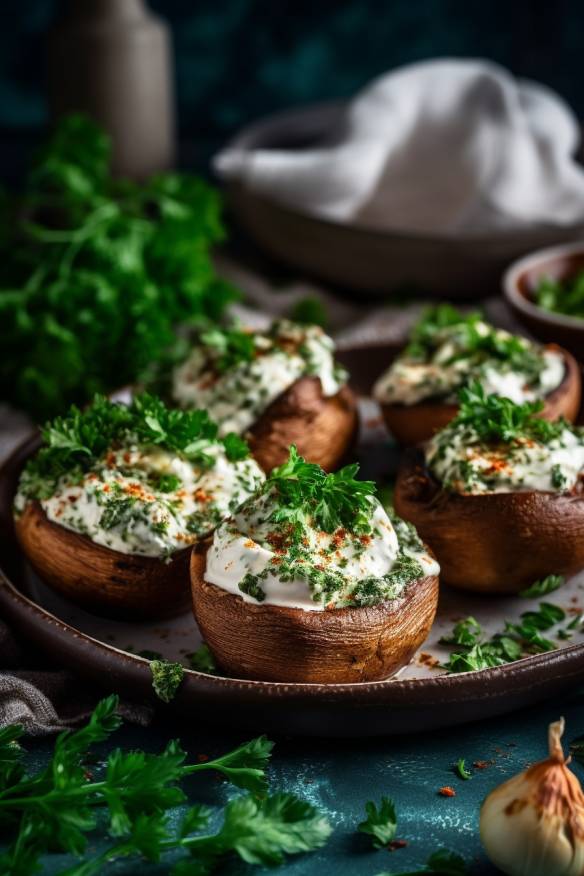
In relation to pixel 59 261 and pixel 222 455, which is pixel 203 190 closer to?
pixel 59 261

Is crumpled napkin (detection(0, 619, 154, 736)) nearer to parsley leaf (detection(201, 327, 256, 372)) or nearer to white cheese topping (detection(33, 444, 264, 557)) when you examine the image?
white cheese topping (detection(33, 444, 264, 557))

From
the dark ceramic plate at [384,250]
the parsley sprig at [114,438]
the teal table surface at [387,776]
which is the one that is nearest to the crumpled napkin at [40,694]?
the teal table surface at [387,776]

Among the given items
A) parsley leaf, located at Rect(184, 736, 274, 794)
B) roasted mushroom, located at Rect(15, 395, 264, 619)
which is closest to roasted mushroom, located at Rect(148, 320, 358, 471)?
roasted mushroom, located at Rect(15, 395, 264, 619)

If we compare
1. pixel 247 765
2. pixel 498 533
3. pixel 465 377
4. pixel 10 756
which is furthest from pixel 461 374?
pixel 10 756

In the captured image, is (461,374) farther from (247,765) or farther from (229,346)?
(247,765)

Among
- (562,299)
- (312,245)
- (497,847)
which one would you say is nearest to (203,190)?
(312,245)

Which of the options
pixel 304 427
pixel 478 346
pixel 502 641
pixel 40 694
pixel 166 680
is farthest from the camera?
pixel 478 346

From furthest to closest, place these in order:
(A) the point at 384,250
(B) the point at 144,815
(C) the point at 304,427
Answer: (A) the point at 384,250
(C) the point at 304,427
(B) the point at 144,815
